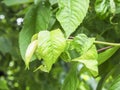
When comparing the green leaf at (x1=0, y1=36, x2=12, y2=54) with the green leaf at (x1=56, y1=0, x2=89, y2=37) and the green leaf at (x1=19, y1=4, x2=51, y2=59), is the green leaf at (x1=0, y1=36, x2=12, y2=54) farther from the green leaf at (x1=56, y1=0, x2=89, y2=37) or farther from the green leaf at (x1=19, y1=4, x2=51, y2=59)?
the green leaf at (x1=56, y1=0, x2=89, y2=37)

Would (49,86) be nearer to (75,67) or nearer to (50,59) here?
(75,67)

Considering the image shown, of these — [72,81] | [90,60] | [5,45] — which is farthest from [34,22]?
[5,45]

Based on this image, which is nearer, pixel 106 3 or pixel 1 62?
pixel 106 3

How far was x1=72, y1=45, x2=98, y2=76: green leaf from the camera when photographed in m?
0.77

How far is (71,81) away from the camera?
39.2 inches

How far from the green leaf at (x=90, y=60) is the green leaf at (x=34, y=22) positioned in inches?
11.7

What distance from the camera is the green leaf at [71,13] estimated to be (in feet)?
2.68

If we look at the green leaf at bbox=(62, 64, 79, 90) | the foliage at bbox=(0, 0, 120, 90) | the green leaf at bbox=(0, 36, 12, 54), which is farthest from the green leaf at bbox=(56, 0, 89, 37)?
the green leaf at bbox=(0, 36, 12, 54)

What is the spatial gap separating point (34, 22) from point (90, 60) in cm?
37

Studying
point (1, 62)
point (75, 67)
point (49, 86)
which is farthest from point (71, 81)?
point (1, 62)

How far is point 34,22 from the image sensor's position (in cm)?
112

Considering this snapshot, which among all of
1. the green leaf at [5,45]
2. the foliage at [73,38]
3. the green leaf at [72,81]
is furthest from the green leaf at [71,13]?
the green leaf at [5,45]

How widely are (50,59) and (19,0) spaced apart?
1.80ft

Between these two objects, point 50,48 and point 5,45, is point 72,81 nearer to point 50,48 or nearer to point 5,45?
point 50,48
